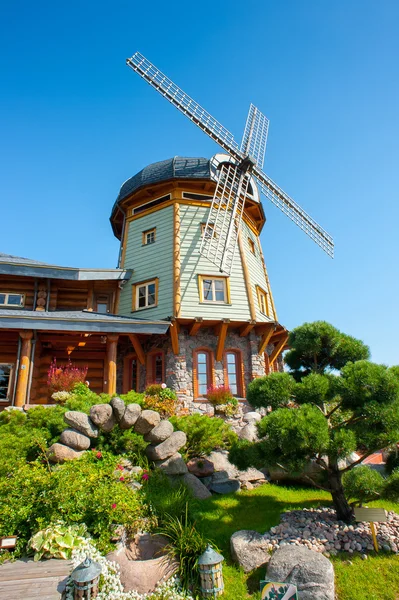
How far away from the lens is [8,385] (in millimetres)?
13539

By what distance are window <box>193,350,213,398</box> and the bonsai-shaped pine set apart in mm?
6627

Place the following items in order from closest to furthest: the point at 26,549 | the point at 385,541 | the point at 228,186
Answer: the point at 26,549 < the point at 385,541 < the point at 228,186

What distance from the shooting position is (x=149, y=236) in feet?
57.1

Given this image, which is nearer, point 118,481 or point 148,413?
point 118,481

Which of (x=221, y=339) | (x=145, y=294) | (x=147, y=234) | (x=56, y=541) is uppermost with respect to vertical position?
(x=147, y=234)

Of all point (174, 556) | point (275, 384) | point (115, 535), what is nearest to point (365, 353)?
point (275, 384)

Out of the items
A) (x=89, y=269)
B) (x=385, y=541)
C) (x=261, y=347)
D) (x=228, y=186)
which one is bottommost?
(x=385, y=541)

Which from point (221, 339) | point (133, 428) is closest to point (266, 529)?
point (133, 428)

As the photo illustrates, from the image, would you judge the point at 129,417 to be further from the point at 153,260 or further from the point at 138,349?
the point at 153,260

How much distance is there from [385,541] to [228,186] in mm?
14277

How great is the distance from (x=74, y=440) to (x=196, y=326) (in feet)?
23.4

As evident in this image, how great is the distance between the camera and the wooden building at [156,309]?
44.0 feet

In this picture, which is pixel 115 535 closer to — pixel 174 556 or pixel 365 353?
pixel 174 556

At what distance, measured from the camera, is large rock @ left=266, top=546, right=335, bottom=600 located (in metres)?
4.65
